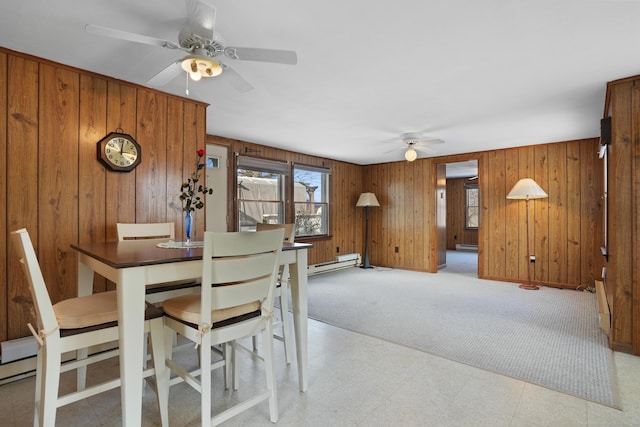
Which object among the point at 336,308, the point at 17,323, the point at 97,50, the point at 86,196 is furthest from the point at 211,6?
the point at 336,308

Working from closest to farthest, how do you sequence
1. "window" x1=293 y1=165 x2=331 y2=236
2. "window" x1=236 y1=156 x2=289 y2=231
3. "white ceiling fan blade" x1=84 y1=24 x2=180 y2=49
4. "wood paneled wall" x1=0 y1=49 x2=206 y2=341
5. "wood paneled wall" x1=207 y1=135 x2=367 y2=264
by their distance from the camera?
"white ceiling fan blade" x1=84 y1=24 x2=180 y2=49, "wood paneled wall" x1=0 y1=49 x2=206 y2=341, "window" x1=236 y1=156 x2=289 y2=231, "wood paneled wall" x1=207 y1=135 x2=367 y2=264, "window" x1=293 y1=165 x2=331 y2=236

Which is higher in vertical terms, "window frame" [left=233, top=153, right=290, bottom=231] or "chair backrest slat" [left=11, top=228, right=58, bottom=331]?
"window frame" [left=233, top=153, right=290, bottom=231]

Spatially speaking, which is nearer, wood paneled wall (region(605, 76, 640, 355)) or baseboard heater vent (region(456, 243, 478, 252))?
wood paneled wall (region(605, 76, 640, 355))

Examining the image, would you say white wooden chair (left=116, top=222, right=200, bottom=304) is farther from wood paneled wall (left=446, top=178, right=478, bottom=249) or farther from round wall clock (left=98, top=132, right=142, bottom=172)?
wood paneled wall (left=446, top=178, right=478, bottom=249)

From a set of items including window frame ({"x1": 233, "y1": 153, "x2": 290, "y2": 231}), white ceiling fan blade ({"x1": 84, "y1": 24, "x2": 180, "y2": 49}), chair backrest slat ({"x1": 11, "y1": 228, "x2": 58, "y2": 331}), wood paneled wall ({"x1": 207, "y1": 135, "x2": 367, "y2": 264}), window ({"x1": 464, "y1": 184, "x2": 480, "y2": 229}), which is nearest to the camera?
chair backrest slat ({"x1": 11, "y1": 228, "x2": 58, "y2": 331})

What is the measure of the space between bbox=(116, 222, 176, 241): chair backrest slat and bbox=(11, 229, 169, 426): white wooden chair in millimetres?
835

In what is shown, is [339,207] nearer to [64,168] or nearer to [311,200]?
[311,200]

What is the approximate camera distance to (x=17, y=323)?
7.35 ft

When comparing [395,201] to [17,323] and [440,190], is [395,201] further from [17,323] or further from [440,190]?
[17,323]

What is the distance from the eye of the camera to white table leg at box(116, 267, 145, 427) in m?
1.32

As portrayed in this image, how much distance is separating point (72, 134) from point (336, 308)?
299cm

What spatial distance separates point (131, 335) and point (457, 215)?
10120 mm

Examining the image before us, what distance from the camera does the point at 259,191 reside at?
518 centimetres

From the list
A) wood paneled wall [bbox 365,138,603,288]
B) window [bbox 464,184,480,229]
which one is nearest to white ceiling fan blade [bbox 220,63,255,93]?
wood paneled wall [bbox 365,138,603,288]
